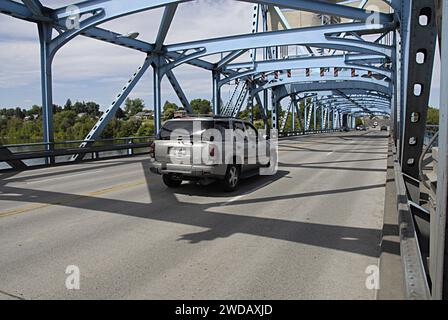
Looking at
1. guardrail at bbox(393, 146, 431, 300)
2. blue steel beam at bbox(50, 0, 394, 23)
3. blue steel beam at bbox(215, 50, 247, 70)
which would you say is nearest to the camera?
guardrail at bbox(393, 146, 431, 300)

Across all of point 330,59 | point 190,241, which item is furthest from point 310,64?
point 190,241

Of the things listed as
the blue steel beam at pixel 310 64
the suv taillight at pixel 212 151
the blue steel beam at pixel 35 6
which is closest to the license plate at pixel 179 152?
the suv taillight at pixel 212 151

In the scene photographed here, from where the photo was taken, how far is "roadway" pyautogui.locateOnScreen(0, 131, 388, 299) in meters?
4.08

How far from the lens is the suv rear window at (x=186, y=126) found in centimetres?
931

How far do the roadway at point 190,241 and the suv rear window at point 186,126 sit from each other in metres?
1.43

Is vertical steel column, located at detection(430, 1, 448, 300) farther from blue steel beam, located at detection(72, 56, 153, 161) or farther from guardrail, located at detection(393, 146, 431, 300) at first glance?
blue steel beam, located at detection(72, 56, 153, 161)

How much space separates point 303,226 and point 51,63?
1477cm

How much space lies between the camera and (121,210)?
302 inches

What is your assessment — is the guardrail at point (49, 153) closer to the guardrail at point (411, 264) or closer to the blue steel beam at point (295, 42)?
the blue steel beam at point (295, 42)

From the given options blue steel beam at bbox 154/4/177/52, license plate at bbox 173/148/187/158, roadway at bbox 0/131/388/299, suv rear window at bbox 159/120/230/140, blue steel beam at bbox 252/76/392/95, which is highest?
blue steel beam at bbox 154/4/177/52

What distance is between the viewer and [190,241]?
5.67 metres

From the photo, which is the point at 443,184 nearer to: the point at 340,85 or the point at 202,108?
the point at 340,85

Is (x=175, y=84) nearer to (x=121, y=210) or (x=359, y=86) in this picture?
(x=121, y=210)

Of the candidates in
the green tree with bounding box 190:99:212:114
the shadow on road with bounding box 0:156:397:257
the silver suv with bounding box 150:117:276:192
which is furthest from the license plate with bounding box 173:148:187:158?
the green tree with bounding box 190:99:212:114
